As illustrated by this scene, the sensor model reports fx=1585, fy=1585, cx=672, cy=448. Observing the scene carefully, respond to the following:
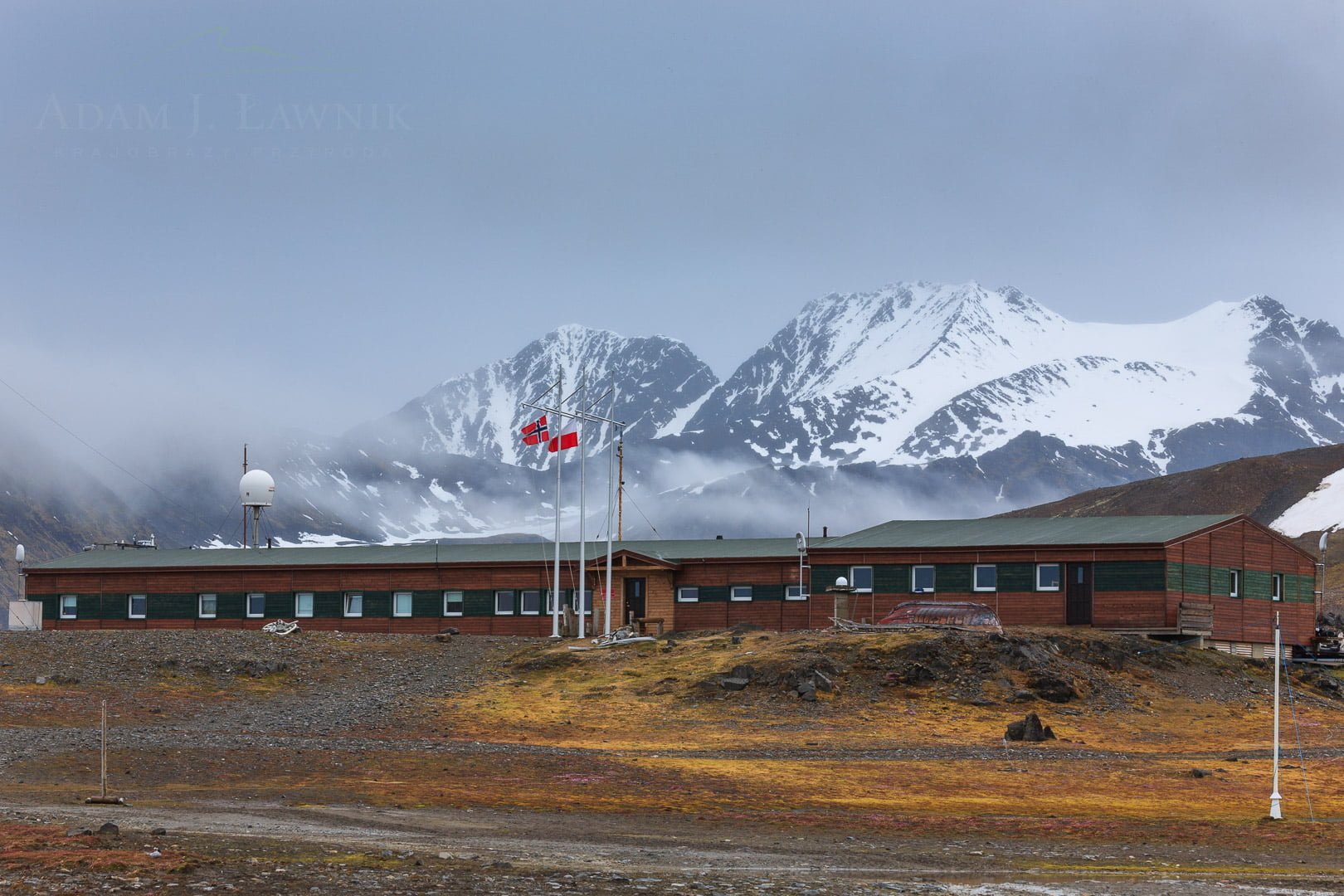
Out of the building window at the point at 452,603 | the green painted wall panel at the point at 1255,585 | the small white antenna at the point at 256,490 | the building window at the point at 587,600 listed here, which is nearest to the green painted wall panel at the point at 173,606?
the building window at the point at 452,603

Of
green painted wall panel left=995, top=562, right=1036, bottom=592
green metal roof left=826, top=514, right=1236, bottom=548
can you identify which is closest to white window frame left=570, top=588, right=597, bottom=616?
green metal roof left=826, top=514, right=1236, bottom=548

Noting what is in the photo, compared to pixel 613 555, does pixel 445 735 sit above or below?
below

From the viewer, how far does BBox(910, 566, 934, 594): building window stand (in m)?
74.6

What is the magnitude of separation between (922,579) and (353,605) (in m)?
32.1

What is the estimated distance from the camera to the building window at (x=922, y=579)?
74.6 metres

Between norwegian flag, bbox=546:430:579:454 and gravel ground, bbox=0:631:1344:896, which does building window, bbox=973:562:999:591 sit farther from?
gravel ground, bbox=0:631:1344:896

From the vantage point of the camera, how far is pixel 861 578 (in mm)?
76375

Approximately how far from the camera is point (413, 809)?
34594mm

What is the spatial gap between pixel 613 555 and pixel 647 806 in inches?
1858

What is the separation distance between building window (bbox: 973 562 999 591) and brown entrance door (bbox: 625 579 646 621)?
18403 mm

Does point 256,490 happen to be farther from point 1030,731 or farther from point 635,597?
point 1030,731

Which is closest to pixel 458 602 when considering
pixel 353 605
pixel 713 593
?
pixel 353 605

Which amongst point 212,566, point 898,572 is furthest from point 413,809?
point 212,566

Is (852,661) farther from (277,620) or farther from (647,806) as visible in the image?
(277,620)
